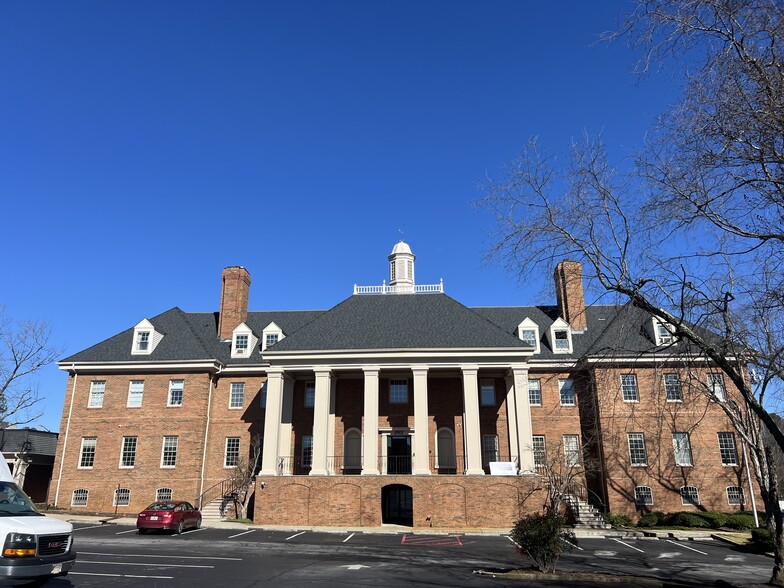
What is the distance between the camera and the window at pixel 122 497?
1288 inches

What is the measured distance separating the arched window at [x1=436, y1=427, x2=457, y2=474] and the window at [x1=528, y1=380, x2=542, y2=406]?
5.72m

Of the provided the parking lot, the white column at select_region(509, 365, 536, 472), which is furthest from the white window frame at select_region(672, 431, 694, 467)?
the white column at select_region(509, 365, 536, 472)

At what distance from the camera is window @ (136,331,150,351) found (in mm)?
36281

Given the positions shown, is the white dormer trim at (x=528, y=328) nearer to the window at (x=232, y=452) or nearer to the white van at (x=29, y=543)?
the window at (x=232, y=452)

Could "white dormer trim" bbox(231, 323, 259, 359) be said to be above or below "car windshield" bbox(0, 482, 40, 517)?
above

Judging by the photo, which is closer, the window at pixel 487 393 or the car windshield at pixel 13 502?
the car windshield at pixel 13 502

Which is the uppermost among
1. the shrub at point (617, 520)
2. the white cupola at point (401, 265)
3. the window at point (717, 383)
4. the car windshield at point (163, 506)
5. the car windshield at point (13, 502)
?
the white cupola at point (401, 265)

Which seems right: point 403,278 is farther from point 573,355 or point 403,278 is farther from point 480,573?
point 480,573

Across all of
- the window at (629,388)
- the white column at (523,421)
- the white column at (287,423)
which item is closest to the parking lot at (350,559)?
the white column at (523,421)

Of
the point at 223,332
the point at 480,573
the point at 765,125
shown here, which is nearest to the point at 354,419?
the point at 223,332

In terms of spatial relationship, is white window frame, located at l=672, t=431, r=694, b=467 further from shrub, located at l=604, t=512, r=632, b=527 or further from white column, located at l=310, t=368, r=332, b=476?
white column, located at l=310, t=368, r=332, b=476

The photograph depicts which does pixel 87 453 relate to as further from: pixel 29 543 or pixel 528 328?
pixel 528 328

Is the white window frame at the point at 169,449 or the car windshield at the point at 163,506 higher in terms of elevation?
the white window frame at the point at 169,449

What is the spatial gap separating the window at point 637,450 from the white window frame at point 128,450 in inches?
1148
